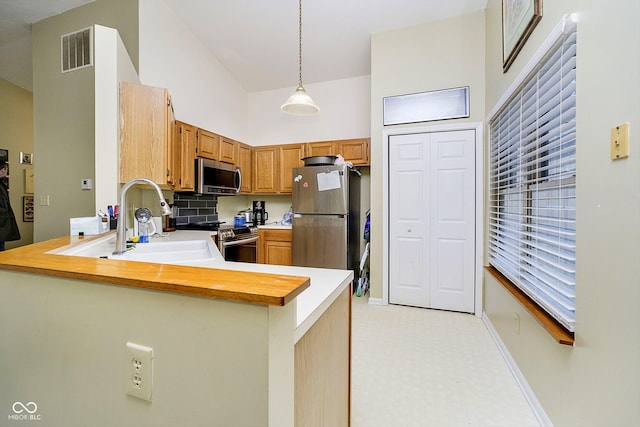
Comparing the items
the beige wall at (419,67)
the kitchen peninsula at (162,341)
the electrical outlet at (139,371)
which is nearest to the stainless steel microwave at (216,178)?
the beige wall at (419,67)

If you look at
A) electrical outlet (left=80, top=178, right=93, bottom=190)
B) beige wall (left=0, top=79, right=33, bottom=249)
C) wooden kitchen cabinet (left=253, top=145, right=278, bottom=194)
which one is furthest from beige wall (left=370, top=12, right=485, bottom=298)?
beige wall (left=0, top=79, right=33, bottom=249)

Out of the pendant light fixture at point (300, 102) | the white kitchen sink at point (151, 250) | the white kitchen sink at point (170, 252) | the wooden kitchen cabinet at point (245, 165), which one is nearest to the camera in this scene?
the white kitchen sink at point (151, 250)

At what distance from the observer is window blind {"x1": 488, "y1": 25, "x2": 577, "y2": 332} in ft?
4.34

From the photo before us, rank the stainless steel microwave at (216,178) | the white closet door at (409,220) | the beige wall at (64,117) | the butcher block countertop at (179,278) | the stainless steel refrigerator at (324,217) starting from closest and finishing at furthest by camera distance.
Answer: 1. the butcher block countertop at (179,278)
2. the beige wall at (64,117)
3. the white closet door at (409,220)
4. the stainless steel microwave at (216,178)
5. the stainless steel refrigerator at (324,217)

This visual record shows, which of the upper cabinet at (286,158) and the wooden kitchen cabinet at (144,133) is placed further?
the upper cabinet at (286,158)

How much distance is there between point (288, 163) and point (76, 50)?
257 cm

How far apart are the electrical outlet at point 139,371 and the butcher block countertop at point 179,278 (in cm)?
14

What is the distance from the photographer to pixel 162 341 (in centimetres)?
59

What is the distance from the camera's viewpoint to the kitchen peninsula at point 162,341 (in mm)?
523

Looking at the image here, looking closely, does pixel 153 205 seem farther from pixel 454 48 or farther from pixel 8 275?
pixel 454 48

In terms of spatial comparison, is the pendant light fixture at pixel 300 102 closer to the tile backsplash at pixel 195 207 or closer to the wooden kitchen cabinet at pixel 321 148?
the wooden kitchen cabinet at pixel 321 148

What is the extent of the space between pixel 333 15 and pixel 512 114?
6.74 ft

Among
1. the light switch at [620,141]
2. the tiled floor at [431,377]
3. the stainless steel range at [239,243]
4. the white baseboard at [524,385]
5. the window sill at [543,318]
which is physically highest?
the light switch at [620,141]

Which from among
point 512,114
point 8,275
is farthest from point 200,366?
point 512,114
